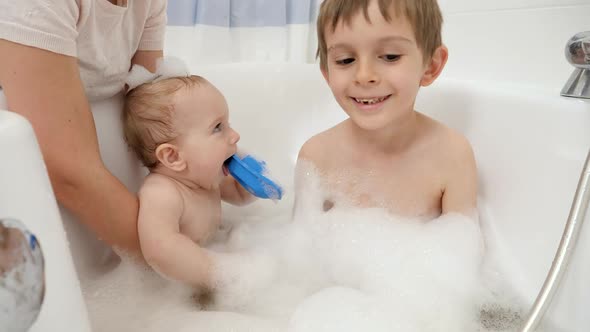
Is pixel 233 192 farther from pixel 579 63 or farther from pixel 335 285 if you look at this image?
pixel 579 63

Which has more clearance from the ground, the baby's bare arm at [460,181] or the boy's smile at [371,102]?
the boy's smile at [371,102]

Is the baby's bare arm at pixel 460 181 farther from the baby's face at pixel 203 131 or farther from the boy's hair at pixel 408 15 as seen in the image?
the baby's face at pixel 203 131

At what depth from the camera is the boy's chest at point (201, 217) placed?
2.78ft

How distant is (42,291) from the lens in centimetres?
37

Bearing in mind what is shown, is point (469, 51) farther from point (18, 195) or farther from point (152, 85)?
point (18, 195)

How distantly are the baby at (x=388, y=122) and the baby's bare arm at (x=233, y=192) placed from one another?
0.15m

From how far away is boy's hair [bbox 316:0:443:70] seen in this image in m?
0.75

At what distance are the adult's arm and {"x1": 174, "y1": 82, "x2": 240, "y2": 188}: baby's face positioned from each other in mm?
143

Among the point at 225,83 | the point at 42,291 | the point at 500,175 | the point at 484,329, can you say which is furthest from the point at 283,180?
the point at 42,291

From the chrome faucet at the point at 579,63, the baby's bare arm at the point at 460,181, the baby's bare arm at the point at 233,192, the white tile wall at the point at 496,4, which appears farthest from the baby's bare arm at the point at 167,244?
the white tile wall at the point at 496,4

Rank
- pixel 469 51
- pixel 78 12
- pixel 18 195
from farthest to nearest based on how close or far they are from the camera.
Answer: pixel 469 51 → pixel 78 12 → pixel 18 195

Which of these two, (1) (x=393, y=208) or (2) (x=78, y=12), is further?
(1) (x=393, y=208)

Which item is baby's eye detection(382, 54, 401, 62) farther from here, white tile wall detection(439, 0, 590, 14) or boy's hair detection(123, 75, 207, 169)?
white tile wall detection(439, 0, 590, 14)

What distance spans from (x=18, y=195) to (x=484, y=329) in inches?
24.5
